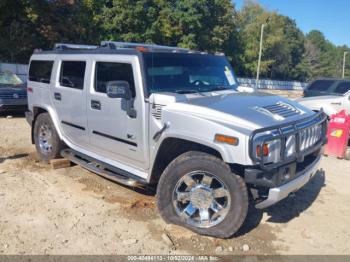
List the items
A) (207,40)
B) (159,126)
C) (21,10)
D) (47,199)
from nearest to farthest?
(159,126), (47,199), (21,10), (207,40)

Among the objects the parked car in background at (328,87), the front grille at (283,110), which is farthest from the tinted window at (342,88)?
the front grille at (283,110)

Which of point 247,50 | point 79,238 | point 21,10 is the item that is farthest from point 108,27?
point 79,238

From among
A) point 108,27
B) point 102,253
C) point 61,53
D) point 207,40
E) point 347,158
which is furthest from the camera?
point 207,40

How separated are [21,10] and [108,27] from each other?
731 cm

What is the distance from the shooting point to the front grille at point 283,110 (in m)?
4.21

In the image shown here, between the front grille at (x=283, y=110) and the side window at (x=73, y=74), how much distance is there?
8.92ft

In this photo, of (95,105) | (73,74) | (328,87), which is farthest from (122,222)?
(328,87)

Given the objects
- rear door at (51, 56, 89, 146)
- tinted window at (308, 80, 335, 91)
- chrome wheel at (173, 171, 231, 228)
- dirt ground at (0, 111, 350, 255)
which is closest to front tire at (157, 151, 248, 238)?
chrome wheel at (173, 171, 231, 228)

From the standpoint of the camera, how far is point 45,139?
6.66 meters

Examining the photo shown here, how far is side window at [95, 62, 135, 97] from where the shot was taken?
4.68 meters

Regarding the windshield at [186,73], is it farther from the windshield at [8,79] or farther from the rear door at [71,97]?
the windshield at [8,79]

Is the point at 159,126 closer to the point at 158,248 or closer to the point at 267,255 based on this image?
the point at 158,248

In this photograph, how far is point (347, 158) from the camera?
800 cm

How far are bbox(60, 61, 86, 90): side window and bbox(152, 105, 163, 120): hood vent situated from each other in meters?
1.58
